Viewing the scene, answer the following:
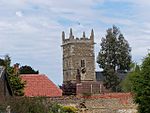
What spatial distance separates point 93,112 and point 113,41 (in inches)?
2023

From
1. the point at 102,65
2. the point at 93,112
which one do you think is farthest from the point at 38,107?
the point at 102,65

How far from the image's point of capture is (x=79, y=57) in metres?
130

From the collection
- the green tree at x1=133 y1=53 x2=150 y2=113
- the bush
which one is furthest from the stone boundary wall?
the green tree at x1=133 y1=53 x2=150 y2=113

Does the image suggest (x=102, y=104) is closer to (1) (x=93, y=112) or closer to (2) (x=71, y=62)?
(1) (x=93, y=112)

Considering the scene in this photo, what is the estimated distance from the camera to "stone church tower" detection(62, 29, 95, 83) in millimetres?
128000

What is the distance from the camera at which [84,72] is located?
127250mm

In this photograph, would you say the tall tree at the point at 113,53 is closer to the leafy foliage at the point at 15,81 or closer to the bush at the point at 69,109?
the leafy foliage at the point at 15,81

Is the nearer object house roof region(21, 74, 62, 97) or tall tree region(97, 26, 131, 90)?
house roof region(21, 74, 62, 97)

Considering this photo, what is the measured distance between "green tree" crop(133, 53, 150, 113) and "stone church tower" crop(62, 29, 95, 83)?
8684cm

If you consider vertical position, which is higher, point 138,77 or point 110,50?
point 110,50

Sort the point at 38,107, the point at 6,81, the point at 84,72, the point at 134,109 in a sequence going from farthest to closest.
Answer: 1. the point at 84,72
2. the point at 134,109
3. the point at 6,81
4. the point at 38,107

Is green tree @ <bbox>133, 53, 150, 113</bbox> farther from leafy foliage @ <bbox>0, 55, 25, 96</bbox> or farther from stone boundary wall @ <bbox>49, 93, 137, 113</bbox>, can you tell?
leafy foliage @ <bbox>0, 55, 25, 96</bbox>

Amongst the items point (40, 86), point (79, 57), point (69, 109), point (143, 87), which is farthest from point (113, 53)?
point (143, 87)

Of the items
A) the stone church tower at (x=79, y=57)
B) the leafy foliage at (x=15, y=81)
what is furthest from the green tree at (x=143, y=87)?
the stone church tower at (x=79, y=57)
